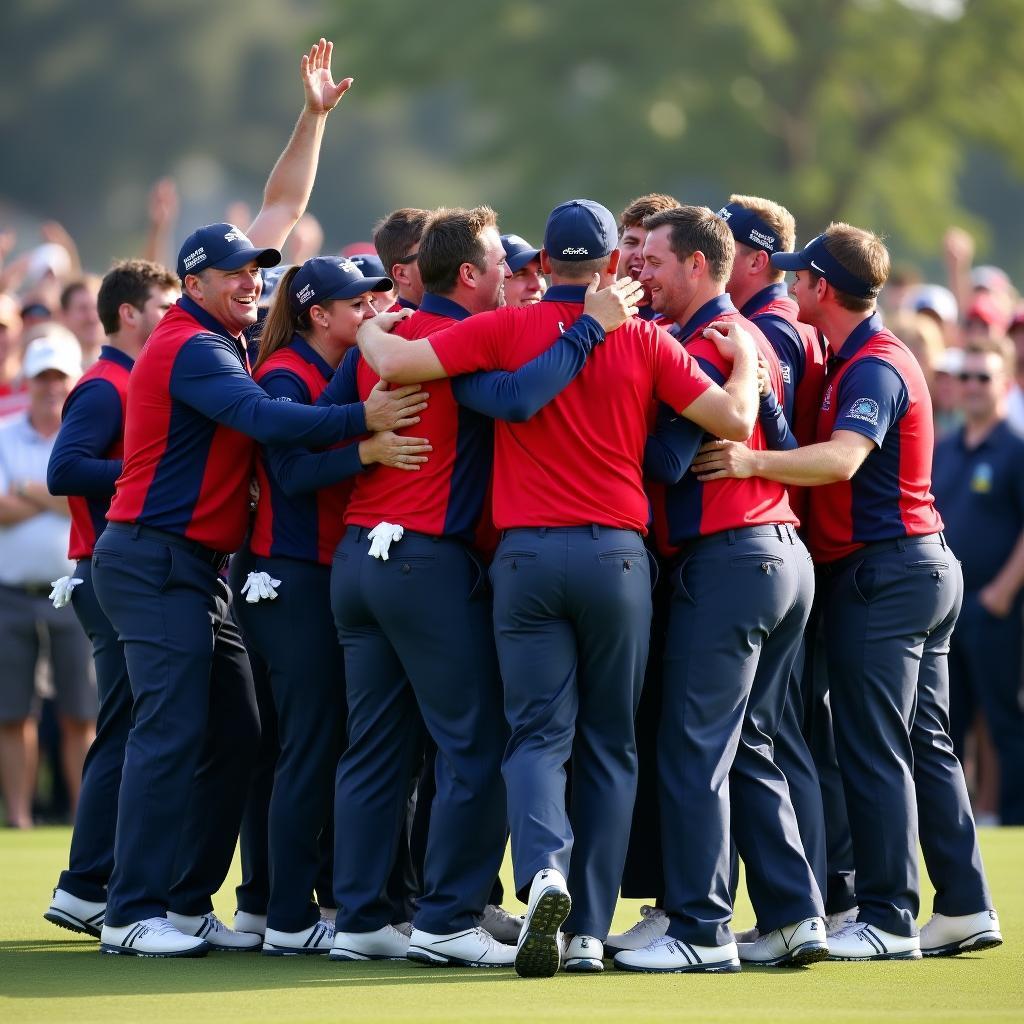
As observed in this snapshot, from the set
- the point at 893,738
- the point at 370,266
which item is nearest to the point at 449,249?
the point at 370,266

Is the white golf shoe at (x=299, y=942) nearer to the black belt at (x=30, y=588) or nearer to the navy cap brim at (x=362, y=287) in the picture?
the navy cap brim at (x=362, y=287)

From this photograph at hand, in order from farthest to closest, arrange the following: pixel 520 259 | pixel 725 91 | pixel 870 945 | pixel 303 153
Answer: pixel 725 91, pixel 303 153, pixel 520 259, pixel 870 945

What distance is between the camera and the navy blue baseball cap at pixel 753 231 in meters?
7.86

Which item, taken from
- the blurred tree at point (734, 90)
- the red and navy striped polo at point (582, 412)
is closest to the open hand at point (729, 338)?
the red and navy striped polo at point (582, 412)

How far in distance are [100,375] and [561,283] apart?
2070mm

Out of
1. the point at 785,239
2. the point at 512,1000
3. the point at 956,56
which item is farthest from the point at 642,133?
the point at 512,1000

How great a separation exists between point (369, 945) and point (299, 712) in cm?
88

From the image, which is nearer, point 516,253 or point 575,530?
point 575,530

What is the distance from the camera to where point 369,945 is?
23.9ft

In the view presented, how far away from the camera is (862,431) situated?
721 centimetres

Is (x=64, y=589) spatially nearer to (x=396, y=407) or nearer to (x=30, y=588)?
(x=396, y=407)

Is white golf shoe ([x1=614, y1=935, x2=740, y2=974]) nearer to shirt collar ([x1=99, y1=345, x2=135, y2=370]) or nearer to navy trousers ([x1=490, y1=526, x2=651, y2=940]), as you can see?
navy trousers ([x1=490, y1=526, x2=651, y2=940])

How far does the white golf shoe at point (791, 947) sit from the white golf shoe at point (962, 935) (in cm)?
51

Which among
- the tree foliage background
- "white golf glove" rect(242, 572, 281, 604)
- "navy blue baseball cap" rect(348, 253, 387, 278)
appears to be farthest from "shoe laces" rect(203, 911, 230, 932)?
the tree foliage background
